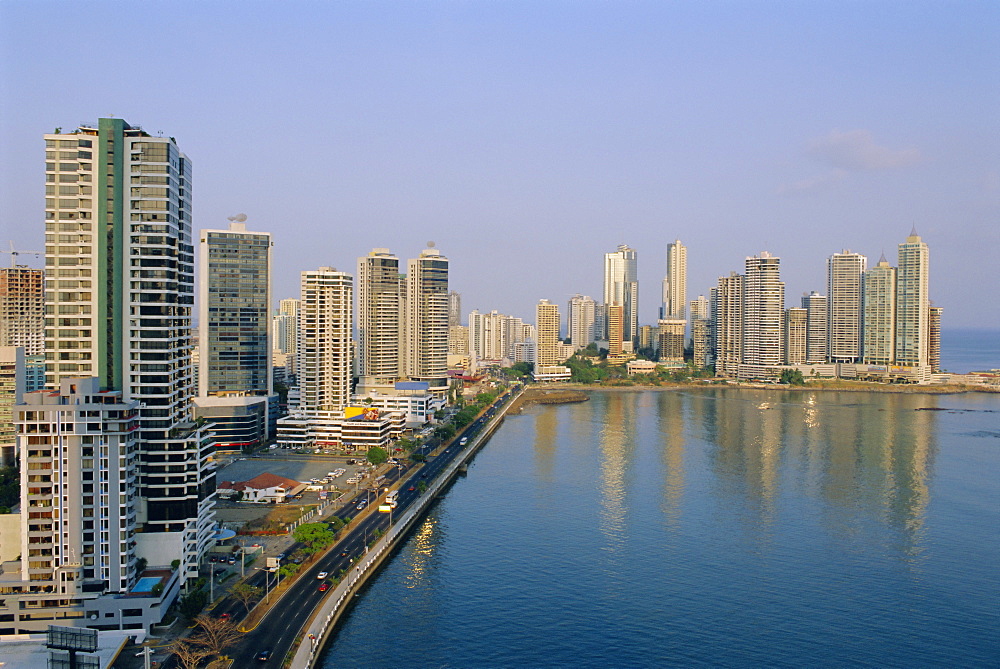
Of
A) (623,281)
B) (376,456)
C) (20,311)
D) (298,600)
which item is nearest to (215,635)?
(298,600)

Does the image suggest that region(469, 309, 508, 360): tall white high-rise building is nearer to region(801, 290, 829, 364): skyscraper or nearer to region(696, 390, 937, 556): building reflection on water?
region(801, 290, 829, 364): skyscraper

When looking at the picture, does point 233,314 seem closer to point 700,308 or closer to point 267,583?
point 267,583

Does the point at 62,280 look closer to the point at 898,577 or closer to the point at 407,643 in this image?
the point at 407,643

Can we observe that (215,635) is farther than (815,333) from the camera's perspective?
No

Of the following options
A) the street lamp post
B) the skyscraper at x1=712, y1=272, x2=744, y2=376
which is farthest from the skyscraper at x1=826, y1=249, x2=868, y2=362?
the street lamp post

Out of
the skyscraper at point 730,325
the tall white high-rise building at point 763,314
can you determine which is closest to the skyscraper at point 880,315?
the tall white high-rise building at point 763,314

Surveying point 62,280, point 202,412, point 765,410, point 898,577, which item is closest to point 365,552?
point 62,280
